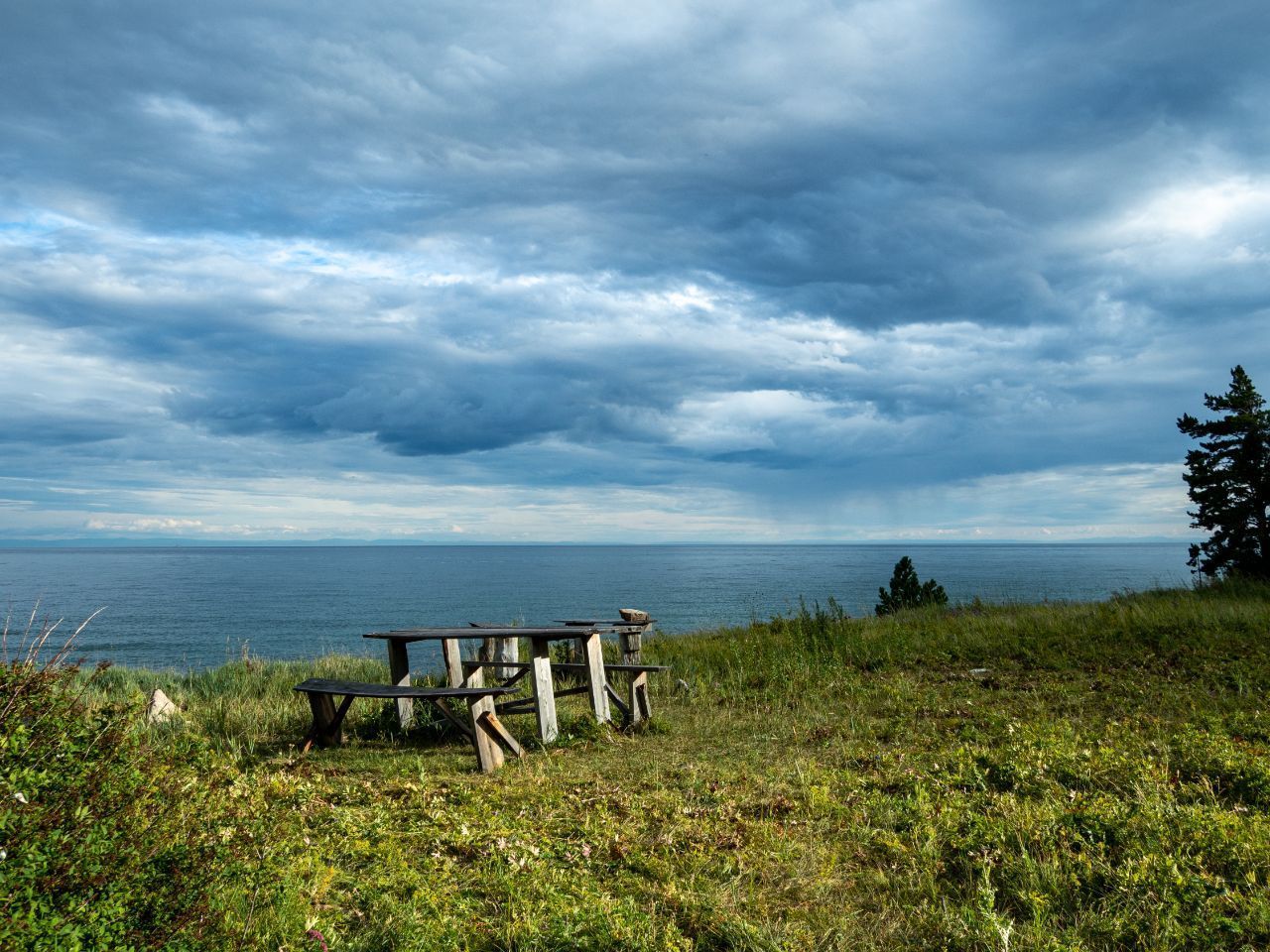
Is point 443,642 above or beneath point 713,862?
above

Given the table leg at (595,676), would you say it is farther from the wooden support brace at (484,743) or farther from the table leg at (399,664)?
the table leg at (399,664)

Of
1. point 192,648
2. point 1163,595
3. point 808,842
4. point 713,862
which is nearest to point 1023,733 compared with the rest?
point 808,842

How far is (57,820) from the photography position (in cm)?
297

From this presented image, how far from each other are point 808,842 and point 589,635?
15.3 feet

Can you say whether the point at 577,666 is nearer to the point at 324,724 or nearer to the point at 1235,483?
the point at 324,724

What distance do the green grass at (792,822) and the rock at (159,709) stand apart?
1.18ft

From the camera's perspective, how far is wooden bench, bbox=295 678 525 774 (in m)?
7.40

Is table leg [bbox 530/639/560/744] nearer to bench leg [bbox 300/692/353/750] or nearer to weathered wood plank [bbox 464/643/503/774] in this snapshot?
weathered wood plank [bbox 464/643/503/774]

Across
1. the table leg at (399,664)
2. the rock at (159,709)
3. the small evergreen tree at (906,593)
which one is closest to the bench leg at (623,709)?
the table leg at (399,664)

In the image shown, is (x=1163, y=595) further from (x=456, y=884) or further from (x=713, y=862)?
(x=456, y=884)

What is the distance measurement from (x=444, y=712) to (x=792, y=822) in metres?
3.80

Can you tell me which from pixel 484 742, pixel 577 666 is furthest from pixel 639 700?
pixel 484 742

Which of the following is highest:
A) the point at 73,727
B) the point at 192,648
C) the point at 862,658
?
the point at 73,727

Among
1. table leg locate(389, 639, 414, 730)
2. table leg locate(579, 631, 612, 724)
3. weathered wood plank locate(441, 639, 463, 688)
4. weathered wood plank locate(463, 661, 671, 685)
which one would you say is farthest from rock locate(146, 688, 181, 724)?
table leg locate(579, 631, 612, 724)
